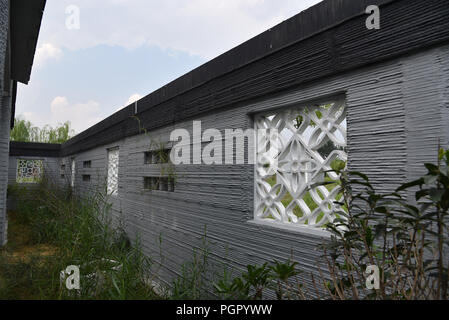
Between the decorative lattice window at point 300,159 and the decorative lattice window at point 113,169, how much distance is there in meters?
3.59

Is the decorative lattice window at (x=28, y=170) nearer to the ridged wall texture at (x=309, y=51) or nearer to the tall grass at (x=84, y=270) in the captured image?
the tall grass at (x=84, y=270)

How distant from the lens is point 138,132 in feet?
14.1

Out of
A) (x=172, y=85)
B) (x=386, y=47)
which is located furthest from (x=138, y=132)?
(x=386, y=47)

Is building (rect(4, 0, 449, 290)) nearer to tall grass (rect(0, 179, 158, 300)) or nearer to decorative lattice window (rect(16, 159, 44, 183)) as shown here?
tall grass (rect(0, 179, 158, 300))

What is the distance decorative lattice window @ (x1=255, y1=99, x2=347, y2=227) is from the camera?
1.81 m

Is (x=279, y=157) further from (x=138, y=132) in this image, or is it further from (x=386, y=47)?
(x=138, y=132)

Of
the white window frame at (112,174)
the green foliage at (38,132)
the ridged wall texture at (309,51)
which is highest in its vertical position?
the green foliage at (38,132)

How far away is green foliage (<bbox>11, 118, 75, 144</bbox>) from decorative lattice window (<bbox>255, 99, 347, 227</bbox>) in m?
16.4

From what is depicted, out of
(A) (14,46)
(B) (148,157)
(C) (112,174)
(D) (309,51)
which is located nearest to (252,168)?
(D) (309,51)

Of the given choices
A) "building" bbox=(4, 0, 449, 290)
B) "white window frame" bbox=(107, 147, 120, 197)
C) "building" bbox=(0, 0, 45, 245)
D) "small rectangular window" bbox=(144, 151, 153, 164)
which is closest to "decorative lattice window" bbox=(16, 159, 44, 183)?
"white window frame" bbox=(107, 147, 120, 197)

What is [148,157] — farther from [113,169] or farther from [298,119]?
[298,119]

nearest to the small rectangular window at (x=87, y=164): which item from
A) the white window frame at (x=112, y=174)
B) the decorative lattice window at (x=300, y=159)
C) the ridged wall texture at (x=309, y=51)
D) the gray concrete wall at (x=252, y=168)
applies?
the white window frame at (x=112, y=174)

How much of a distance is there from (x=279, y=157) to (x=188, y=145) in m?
1.25

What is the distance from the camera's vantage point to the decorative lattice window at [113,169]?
17.0 feet
